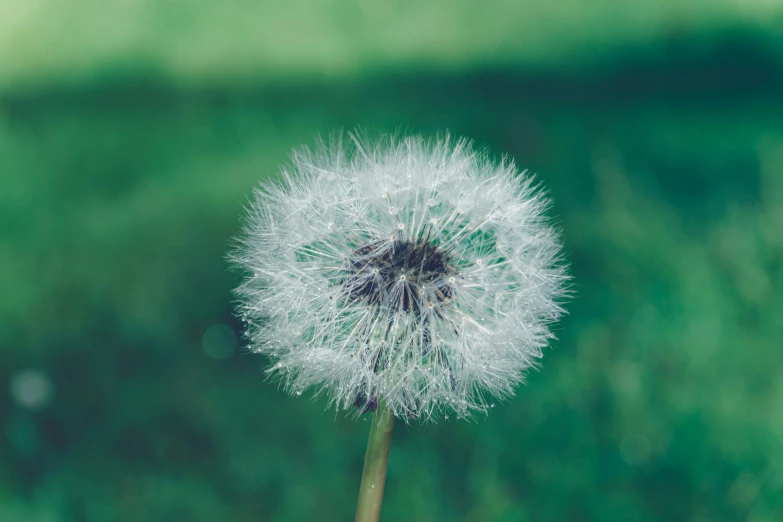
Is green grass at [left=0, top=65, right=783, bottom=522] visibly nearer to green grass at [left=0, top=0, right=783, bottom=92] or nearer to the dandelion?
green grass at [left=0, top=0, right=783, bottom=92]

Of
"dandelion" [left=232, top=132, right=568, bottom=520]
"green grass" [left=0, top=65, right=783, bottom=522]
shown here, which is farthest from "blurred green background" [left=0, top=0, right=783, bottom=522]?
"dandelion" [left=232, top=132, right=568, bottom=520]

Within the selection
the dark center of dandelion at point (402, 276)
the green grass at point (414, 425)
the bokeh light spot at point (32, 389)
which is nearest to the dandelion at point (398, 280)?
the dark center of dandelion at point (402, 276)

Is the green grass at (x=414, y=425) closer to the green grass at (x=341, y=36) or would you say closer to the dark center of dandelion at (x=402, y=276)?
the green grass at (x=341, y=36)

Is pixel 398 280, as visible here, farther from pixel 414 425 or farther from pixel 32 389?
pixel 32 389

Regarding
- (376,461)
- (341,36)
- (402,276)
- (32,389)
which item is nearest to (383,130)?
(341,36)

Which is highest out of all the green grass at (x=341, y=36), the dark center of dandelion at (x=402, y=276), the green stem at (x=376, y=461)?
the green grass at (x=341, y=36)

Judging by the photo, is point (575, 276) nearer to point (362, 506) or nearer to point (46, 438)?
point (362, 506)
